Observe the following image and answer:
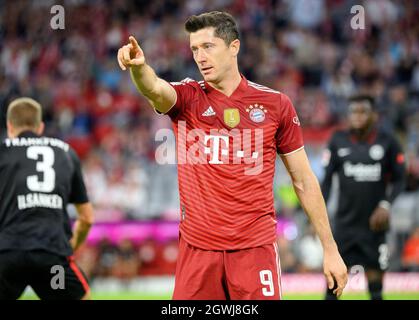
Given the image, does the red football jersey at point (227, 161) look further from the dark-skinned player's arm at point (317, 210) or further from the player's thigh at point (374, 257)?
the player's thigh at point (374, 257)

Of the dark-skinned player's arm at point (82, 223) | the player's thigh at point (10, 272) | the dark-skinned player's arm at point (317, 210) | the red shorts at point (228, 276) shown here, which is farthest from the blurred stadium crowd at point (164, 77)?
the red shorts at point (228, 276)

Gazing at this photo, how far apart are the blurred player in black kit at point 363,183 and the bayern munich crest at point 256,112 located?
12.4 feet

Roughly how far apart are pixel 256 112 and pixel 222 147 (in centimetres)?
32

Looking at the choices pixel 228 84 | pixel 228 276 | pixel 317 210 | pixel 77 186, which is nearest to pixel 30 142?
pixel 77 186

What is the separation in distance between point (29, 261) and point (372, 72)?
41.2 feet

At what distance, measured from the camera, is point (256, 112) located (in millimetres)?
5641

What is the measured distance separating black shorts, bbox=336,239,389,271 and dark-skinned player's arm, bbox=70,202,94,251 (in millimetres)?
3029

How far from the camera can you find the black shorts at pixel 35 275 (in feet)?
22.7

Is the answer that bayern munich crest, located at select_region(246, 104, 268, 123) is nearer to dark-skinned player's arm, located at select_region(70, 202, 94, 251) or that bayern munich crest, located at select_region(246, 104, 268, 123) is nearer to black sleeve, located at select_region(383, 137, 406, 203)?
dark-skinned player's arm, located at select_region(70, 202, 94, 251)

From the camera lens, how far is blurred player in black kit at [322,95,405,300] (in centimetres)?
933

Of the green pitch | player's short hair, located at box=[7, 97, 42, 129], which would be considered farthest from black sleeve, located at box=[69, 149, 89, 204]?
the green pitch

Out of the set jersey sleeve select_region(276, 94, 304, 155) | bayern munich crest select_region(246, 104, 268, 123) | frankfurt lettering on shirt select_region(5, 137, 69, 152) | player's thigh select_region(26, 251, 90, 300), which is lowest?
player's thigh select_region(26, 251, 90, 300)

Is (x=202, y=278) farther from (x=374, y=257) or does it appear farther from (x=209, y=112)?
(x=374, y=257)
